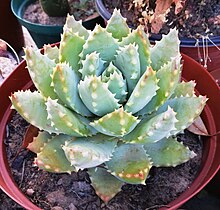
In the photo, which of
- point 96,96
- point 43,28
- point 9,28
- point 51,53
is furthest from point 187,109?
point 9,28

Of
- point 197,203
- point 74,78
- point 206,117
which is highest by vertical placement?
point 74,78

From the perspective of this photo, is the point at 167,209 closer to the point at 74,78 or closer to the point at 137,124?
the point at 137,124

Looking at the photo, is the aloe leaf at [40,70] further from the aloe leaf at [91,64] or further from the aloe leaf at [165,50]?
the aloe leaf at [165,50]

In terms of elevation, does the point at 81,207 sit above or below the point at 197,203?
above

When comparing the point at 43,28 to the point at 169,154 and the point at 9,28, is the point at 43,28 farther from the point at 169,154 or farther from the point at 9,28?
the point at 169,154

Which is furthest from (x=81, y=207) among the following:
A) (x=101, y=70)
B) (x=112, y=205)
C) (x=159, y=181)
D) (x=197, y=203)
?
(x=197, y=203)

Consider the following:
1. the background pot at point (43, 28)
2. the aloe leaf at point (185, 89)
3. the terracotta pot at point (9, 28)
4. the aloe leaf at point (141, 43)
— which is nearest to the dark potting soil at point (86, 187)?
the aloe leaf at point (185, 89)
